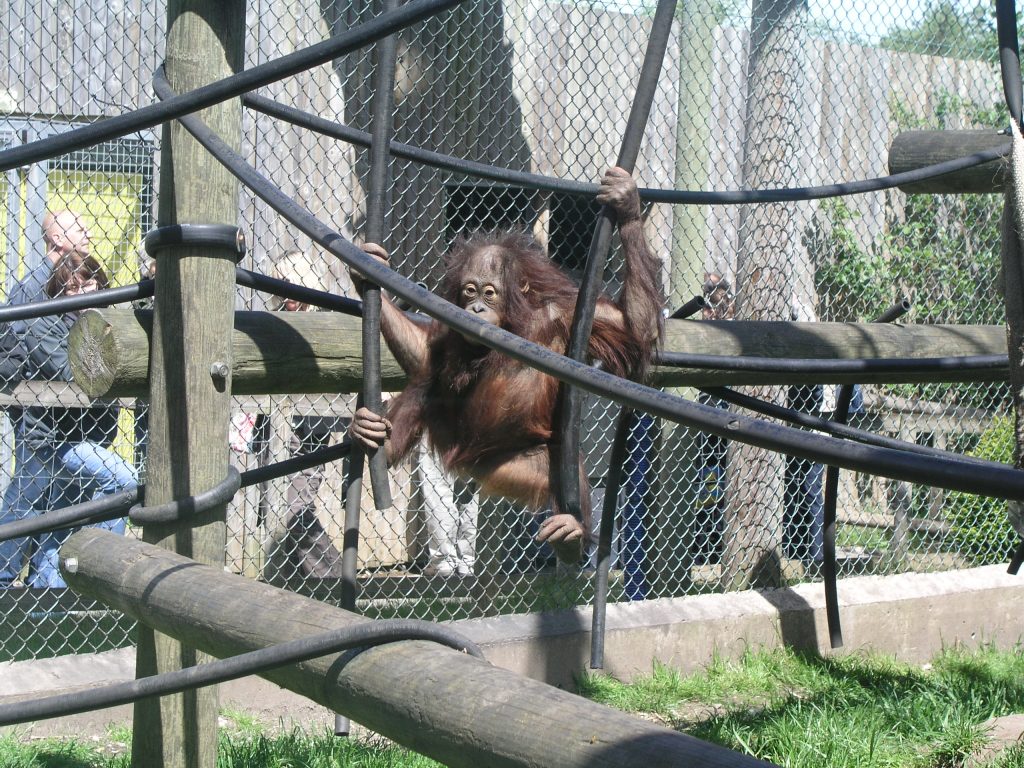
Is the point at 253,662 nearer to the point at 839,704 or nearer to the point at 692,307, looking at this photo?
the point at 692,307

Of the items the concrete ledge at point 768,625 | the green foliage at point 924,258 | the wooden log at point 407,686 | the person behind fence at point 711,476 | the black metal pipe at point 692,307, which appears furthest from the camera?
the green foliage at point 924,258

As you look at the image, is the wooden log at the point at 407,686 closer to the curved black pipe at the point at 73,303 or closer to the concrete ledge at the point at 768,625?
the curved black pipe at the point at 73,303

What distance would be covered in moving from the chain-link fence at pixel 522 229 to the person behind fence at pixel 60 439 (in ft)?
0.05

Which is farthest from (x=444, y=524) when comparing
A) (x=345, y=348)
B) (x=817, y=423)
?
(x=345, y=348)

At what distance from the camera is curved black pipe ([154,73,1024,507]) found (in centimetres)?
102

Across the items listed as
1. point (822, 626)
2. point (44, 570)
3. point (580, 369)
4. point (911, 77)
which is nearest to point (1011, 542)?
point (822, 626)

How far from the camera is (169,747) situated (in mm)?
2352

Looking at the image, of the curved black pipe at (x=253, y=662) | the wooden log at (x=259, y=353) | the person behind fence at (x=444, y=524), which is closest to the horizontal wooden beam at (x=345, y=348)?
the wooden log at (x=259, y=353)

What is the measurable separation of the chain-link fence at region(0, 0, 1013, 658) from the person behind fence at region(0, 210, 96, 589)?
0.07 feet

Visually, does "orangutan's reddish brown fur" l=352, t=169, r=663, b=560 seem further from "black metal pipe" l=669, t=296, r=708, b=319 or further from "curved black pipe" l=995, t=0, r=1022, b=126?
"curved black pipe" l=995, t=0, r=1022, b=126

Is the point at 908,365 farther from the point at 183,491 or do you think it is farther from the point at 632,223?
the point at 183,491

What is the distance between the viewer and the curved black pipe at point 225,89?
6.03 feet

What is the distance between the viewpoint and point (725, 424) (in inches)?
47.8

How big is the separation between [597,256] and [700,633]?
3184 mm
